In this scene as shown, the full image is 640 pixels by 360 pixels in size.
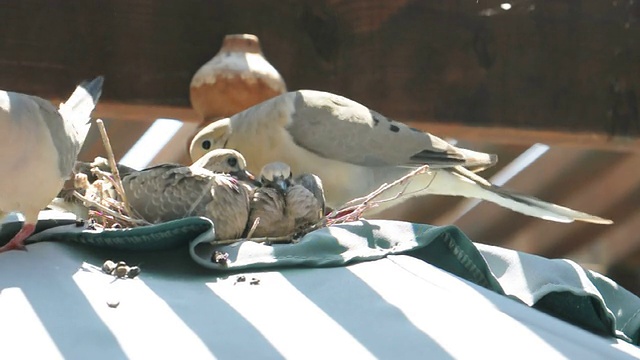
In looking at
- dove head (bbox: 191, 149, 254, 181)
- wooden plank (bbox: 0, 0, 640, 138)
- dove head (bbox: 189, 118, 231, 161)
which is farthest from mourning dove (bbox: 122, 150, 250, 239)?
wooden plank (bbox: 0, 0, 640, 138)

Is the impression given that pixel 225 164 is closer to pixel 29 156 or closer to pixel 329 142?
pixel 29 156

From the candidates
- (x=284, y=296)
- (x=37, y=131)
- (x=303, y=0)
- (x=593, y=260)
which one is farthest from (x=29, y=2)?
(x=593, y=260)

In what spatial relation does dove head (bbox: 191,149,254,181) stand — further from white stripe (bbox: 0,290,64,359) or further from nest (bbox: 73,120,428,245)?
white stripe (bbox: 0,290,64,359)

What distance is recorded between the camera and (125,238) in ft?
3.23

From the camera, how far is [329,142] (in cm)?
166

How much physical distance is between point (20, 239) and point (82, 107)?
0.28 meters

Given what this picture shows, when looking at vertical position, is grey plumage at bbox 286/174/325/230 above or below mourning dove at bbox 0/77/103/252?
below

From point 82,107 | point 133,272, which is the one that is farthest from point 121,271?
point 82,107

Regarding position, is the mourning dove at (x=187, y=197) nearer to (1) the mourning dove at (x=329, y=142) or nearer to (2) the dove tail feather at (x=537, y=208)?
(1) the mourning dove at (x=329, y=142)

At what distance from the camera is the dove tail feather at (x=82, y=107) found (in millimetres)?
1217

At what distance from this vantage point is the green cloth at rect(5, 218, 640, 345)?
980 mm

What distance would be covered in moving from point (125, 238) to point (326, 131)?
728 millimetres

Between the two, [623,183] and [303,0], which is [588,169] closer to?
[623,183]

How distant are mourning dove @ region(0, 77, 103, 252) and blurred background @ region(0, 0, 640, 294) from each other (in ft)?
1.78
